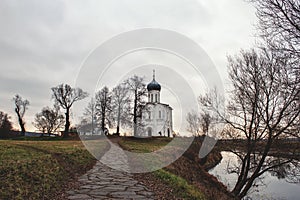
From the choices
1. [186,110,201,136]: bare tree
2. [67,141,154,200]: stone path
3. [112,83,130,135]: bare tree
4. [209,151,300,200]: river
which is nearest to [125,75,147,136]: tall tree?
[112,83,130,135]: bare tree

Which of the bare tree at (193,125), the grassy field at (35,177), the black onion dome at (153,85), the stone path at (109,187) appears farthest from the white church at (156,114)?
the grassy field at (35,177)

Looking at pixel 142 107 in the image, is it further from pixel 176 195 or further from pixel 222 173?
pixel 176 195

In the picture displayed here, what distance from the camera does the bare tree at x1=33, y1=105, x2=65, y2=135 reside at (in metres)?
55.3

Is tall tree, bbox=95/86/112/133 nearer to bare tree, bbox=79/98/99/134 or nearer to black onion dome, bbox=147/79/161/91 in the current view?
bare tree, bbox=79/98/99/134

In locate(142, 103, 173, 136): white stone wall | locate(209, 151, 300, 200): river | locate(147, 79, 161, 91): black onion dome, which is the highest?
locate(147, 79, 161, 91): black onion dome

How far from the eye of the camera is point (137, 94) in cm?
3609

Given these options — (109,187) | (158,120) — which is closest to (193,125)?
(109,187)

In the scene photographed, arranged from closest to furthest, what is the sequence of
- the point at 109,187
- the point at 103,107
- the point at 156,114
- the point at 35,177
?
the point at 35,177 < the point at 109,187 < the point at 103,107 < the point at 156,114

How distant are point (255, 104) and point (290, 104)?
2.01 m

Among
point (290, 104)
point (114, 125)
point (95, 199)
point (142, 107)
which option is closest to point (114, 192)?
point (95, 199)

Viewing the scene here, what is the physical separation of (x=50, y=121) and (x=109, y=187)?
171ft

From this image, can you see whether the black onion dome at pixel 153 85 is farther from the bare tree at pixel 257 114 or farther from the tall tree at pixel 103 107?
the bare tree at pixel 257 114

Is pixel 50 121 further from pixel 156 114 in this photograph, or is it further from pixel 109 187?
pixel 109 187

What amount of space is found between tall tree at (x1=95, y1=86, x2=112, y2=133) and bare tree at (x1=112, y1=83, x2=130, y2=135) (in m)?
0.66
